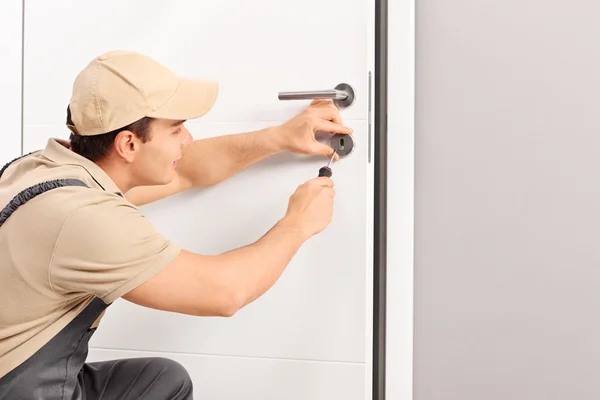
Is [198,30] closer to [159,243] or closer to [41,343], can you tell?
[159,243]

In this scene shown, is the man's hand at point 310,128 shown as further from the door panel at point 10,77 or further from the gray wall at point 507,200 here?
the door panel at point 10,77

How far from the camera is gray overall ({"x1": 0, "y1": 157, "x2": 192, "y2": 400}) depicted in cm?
97

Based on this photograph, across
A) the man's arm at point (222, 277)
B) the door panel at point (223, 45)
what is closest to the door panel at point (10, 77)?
the door panel at point (223, 45)

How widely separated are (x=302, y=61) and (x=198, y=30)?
237 mm

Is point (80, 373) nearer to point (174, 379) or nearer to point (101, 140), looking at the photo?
point (174, 379)

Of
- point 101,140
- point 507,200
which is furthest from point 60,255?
point 507,200

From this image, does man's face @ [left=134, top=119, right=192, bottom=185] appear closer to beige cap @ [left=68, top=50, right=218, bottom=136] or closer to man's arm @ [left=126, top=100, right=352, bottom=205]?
beige cap @ [left=68, top=50, right=218, bottom=136]

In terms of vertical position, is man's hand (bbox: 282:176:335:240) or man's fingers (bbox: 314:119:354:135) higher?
man's fingers (bbox: 314:119:354:135)

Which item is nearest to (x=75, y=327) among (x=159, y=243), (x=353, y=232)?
(x=159, y=243)

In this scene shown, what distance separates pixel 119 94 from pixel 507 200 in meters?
0.88

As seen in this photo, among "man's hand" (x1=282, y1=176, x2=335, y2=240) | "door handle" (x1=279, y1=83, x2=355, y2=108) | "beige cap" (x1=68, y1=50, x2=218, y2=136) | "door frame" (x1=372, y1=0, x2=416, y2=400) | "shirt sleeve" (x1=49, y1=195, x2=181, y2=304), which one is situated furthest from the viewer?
"door frame" (x1=372, y1=0, x2=416, y2=400)

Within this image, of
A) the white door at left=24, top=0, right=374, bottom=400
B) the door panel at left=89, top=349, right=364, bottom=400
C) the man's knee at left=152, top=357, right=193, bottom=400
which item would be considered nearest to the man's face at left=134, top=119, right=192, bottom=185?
the white door at left=24, top=0, right=374, bottom=400

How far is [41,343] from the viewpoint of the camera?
984mm

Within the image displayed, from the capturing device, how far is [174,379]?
1179mm
